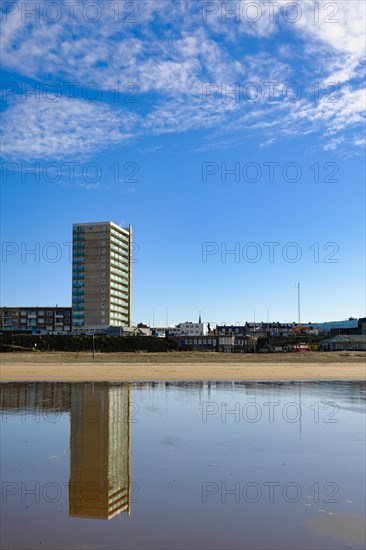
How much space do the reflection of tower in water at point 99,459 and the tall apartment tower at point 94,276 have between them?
139371 mm

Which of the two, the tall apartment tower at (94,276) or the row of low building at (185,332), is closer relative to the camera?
the row of low building at (185,332)

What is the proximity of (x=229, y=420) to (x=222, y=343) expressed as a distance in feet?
382

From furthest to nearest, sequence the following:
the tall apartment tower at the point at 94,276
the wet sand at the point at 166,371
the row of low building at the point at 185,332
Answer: the tall apartment tower at the point at 94,276, the row of low building at the point at 185,332, the wet sand at the point at 166,371

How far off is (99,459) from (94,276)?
500 feet

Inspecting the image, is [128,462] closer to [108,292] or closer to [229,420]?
[229,420]

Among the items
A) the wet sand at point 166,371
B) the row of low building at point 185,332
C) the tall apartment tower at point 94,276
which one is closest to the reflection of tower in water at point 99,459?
the wet sand at point 166,371

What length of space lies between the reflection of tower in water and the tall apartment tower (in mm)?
139371

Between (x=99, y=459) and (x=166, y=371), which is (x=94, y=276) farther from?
(x=99, y=459)

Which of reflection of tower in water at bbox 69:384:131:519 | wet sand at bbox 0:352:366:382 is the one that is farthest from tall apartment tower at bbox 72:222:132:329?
reflection of tower in water at bbox 69:384:131:519

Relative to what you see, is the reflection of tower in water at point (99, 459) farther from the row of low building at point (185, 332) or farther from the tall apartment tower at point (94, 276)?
the tall apartment tower at point (94, 276)

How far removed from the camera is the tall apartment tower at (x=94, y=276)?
6280 inches

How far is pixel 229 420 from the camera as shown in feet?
59.9

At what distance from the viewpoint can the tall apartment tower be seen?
160 meters

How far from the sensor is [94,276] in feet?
531
